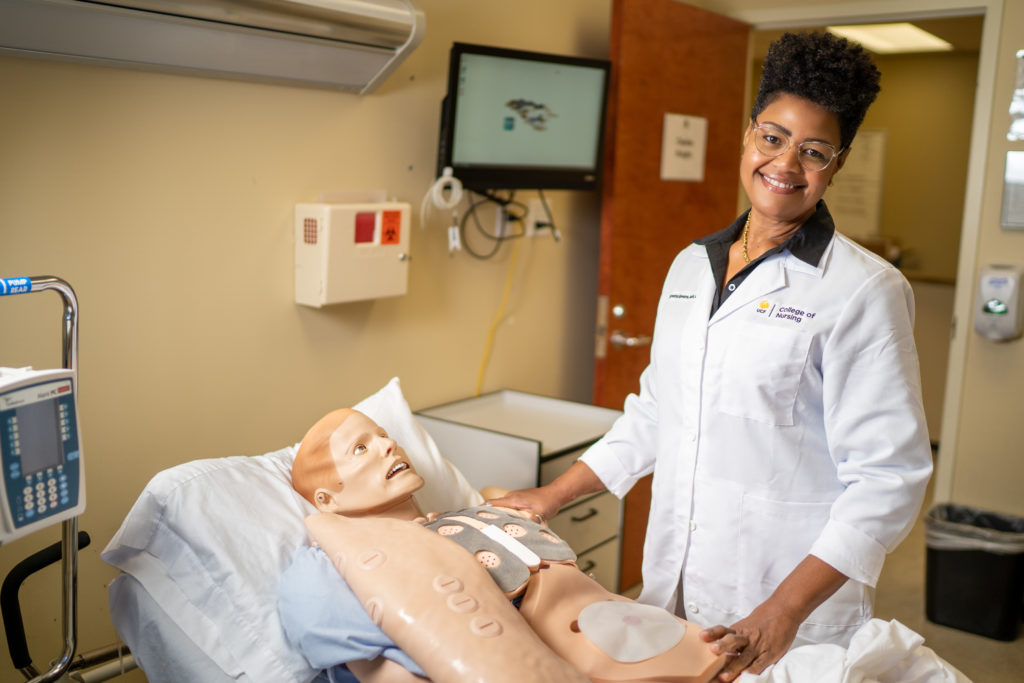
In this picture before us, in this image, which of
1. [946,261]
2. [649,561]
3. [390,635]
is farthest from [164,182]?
[946,261]

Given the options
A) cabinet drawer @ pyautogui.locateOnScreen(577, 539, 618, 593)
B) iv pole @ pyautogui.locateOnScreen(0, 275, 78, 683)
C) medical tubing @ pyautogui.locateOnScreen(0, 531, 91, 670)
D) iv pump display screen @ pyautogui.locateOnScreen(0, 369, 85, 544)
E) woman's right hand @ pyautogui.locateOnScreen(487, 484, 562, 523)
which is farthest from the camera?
cabinet drawer @ pyautogui.locateOnScreen(577, 539, 618, 593)

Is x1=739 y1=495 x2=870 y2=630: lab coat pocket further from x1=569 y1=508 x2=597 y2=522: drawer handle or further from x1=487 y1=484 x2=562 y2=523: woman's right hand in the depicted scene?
x1=569 y1=508 x2=597 y2=522: drawer handle

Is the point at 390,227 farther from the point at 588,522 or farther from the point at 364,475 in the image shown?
the point at 588,522

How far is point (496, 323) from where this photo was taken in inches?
122

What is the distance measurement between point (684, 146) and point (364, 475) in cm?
216

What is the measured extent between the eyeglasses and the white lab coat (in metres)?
0.16

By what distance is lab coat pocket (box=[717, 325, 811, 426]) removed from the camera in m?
1.54

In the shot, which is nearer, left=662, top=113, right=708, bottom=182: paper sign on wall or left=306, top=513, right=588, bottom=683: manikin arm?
left=306, top=513, right=588, bottom=683: manikin arm

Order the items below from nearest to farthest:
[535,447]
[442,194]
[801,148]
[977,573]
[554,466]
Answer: [801,148] → [535,447] → [554,466] → [442,194] → [977,573]

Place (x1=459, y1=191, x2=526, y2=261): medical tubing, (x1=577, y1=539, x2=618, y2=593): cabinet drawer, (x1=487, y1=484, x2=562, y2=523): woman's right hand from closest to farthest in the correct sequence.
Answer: (x1=487, y1=484, x2=562, y2=523): woman's right hand, (x1=577, y1=539, x2=618, y2=593): cabinet drawer, (x1=459, y1=191, x2=526, y2=261): medical tubing

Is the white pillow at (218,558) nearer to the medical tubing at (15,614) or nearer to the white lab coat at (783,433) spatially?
the medical tubing at (15,614)

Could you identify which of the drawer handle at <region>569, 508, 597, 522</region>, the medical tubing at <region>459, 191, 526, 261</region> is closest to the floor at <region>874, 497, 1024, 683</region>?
the drawer handle at <region>569, 508, 597, 522</region>

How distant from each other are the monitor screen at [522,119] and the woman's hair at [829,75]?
1.22 m

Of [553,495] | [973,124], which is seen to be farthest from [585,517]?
[973,124]
